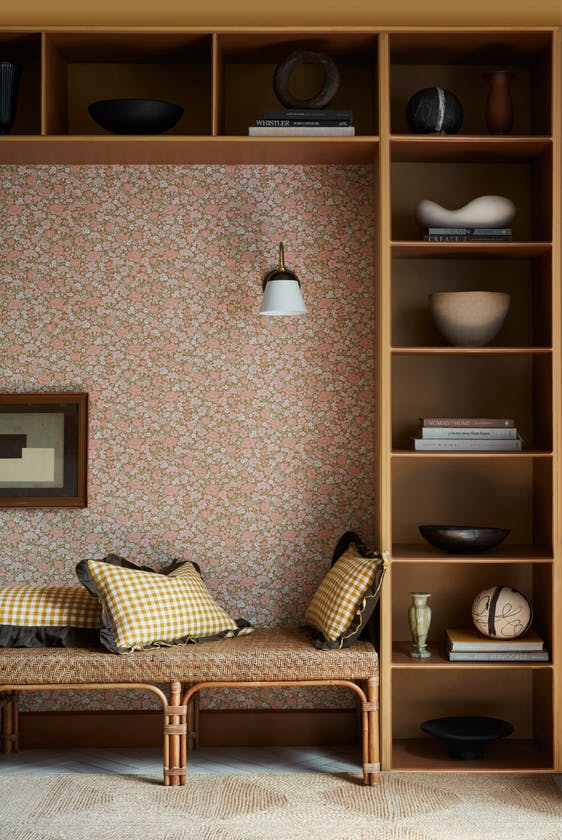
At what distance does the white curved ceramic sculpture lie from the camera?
3.72 metres

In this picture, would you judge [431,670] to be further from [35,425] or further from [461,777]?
[35,425]

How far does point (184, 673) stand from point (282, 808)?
0.60 m

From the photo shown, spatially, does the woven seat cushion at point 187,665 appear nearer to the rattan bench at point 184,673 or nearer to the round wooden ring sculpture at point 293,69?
the rattan bench at point 184,673

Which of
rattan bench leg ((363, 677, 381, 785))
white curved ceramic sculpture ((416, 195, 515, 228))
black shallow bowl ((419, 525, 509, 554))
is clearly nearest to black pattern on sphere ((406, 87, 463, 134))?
white curved ceramic sculpture ((416, 195, 515, 228))

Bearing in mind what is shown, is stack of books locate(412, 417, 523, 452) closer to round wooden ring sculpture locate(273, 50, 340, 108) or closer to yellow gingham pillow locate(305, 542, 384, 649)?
yellow gingham pillow locate(305, 542, 384, 649)

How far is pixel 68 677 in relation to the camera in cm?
343

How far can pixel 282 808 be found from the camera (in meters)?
3.29

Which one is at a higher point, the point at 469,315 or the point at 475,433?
the point at 469,315

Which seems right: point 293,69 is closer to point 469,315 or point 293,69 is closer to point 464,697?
point 469,315

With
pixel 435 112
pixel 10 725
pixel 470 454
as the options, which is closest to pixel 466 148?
pixel 435 112

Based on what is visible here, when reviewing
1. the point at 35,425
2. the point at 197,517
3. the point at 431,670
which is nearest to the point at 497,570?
the point at 431,670

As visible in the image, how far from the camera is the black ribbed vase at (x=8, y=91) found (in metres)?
3.70

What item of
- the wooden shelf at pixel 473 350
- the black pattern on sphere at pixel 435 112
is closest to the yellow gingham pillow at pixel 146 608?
the wooden shelf at pixel 473 350

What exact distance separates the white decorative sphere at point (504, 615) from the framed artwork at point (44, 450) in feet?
5.81
